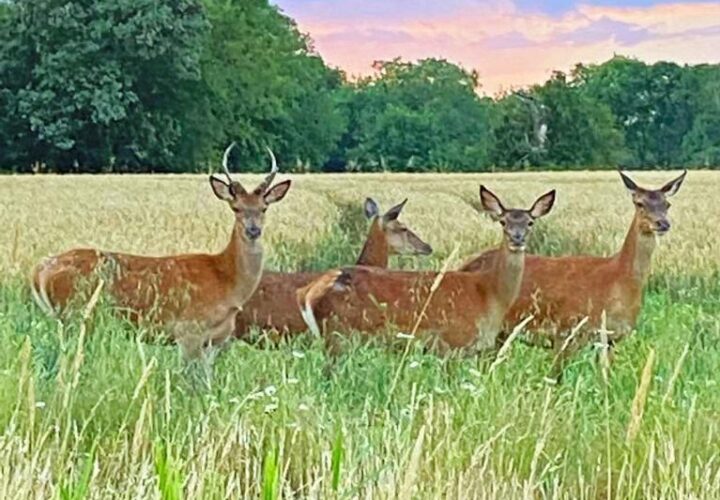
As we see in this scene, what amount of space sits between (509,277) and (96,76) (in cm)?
4195

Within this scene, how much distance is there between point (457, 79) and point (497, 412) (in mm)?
89922

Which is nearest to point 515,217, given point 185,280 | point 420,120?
point 185,280

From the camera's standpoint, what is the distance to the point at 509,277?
25.7ft

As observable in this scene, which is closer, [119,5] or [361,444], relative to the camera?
[361,444]

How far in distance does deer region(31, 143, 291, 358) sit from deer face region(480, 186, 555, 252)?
1248 mm

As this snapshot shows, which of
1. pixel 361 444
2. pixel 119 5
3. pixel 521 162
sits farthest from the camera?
pixel 521 162

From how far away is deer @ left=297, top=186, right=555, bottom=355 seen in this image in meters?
7.54

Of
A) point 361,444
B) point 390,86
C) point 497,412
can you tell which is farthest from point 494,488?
point 390,86

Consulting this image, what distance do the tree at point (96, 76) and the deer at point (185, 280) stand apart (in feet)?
130

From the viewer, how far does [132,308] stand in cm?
773

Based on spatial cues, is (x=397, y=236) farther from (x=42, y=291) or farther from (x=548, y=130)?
(x=548, y=130)

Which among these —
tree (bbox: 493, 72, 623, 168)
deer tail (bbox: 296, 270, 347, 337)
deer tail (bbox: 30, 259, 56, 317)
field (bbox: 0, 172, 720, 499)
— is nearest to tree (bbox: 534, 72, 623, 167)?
tree (bbox: 493, 72, 623, 168)

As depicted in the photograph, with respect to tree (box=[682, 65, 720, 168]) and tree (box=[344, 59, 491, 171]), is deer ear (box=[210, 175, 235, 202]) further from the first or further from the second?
tree (box=[682, 65, 720, 168])

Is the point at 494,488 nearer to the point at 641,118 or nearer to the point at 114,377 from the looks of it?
the point at 114,377
